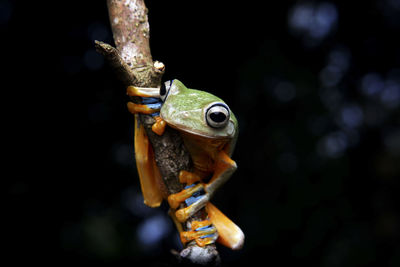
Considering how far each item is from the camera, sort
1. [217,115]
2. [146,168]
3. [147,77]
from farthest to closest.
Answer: [146,168] → [147,77] → [217,115]

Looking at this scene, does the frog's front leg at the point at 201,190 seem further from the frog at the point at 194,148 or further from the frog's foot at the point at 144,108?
the frog's foot at the point at 144,108

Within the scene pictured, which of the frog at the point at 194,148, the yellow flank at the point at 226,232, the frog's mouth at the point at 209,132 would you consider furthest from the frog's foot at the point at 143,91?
the yellow flank at the point at 226,232

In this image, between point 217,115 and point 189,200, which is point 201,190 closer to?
point 189,200

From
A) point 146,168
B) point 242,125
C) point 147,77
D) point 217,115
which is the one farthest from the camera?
point 242,125

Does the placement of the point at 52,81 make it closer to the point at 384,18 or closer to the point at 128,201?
the point at 128,201

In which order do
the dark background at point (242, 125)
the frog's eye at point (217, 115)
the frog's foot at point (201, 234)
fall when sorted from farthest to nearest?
1. the dark background at point (242, 125)
2. the frog's foot at point (201, 234)
3. the frog's eye at point (217, 115)

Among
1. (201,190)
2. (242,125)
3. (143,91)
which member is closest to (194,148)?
(201,190)

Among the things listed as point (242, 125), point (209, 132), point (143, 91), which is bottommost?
point (242, 125)
